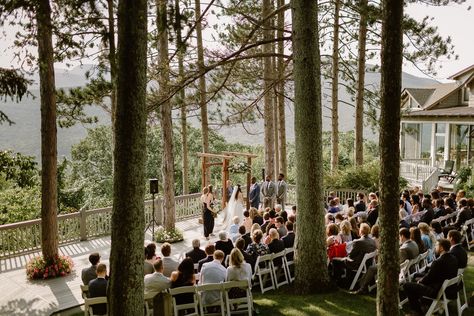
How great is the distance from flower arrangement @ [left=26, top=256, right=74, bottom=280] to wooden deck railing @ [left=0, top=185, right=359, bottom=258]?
6.71ft

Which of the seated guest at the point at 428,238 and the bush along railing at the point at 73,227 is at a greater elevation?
the seated guest at the point at 428,238

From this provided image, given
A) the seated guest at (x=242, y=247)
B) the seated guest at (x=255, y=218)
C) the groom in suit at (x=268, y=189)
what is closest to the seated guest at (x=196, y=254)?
the seated guest at (x=242, y=247)

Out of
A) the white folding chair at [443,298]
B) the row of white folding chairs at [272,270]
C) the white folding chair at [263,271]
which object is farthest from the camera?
the row of white folding chairs at [272,270]

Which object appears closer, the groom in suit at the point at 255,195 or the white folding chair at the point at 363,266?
the white folding chair at the point at 363,266

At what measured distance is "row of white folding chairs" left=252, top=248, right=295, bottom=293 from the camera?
8522mm

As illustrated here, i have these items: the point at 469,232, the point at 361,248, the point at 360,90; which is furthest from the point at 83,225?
the point at 360,90

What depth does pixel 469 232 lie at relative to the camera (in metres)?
12.0

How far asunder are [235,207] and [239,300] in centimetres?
792

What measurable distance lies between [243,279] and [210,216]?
21.5ft

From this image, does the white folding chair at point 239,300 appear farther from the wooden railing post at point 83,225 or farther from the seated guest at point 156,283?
the wooden railing post at point 83,225

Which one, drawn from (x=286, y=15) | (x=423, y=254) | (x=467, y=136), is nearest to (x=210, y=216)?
(x=423, y=254)

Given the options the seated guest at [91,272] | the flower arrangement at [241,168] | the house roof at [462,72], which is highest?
the house roof at [462,72]

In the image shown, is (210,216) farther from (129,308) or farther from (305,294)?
(129,308)

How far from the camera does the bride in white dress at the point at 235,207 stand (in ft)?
49.4
